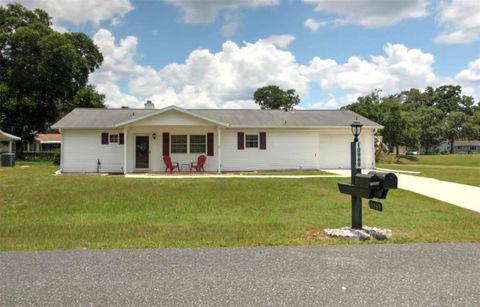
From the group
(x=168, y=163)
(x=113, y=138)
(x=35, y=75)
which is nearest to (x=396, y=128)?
(x=168, y=163)

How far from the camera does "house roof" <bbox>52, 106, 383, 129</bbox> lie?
20.7 meters

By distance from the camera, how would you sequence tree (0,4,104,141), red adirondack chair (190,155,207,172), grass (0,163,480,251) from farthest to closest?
tree (0,4,104,141), red adirondack chair (190,155,207,172), grass (0,163,480,251)

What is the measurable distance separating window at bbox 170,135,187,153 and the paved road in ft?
50.7

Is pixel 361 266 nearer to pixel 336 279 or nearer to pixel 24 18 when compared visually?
pixel 336 279

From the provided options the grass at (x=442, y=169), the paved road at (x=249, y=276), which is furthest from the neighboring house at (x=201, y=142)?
the paved road at (x=249, y=276)

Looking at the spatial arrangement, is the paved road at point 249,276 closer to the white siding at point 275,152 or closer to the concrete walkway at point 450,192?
the concrete walkway at point 450,192

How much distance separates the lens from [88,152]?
67.1 feet

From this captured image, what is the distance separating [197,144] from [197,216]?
41.5ft

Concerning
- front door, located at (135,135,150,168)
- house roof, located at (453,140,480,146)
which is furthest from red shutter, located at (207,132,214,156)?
house roof, located at (453,140,480,146)

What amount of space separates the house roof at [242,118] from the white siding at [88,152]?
55 cm

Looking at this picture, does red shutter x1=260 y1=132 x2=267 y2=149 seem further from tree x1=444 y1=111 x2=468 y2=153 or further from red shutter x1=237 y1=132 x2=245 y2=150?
tree x1=444 y1=111 x2=468 y2=153

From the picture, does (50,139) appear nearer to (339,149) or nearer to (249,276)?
(339,149)

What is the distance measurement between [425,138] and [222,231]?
6755 cm

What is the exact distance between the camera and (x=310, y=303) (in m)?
3.55
